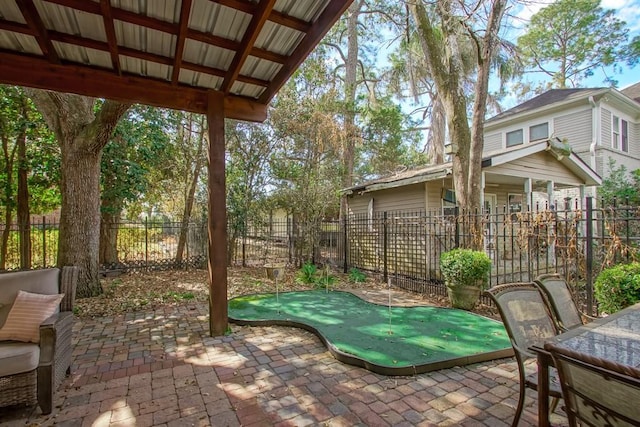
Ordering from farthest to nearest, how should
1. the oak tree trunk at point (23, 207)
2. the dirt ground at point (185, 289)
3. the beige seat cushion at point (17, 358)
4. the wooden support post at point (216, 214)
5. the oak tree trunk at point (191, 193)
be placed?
the oak tree trunk at point (191, 193) → the oak tree trunk at point (23, 207) → the dirt ground at point (185, 289) → the wooden support post at point (216, 214) → the beige seat cushion at point (17, 358)

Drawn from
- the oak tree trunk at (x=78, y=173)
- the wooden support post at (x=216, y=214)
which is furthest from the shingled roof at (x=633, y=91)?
the oak tree trunk at (x=78, y=173)

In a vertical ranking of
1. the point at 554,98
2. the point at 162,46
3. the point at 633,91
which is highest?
the point at 633,91

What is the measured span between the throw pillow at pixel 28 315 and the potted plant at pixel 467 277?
5.26 meters

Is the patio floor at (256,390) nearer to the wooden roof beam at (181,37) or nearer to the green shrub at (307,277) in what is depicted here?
the wooden roof beam at (181,37)

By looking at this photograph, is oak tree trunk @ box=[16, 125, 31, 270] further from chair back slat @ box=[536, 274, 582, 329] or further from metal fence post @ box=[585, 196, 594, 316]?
metal fence post @ box=[585, 196, 594, 316]

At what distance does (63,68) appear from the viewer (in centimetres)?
339

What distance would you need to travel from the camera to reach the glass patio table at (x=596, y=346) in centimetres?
155

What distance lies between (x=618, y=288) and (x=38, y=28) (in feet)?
21.2

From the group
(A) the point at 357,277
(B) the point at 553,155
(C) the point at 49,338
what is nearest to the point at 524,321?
(C) the point at 49,338

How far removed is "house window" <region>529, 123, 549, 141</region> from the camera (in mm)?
13149

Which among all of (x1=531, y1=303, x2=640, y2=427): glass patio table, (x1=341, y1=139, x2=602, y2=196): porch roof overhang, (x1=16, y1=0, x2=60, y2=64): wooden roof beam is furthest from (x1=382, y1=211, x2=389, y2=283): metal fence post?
(x1=16, y1=0, x2=60, y2=64): wooden roof beam

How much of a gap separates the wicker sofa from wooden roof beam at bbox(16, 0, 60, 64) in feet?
7.14

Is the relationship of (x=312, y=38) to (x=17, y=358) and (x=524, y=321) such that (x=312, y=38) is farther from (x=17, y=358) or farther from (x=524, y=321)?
(x=17, y=358)

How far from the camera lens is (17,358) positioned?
2326 mm
